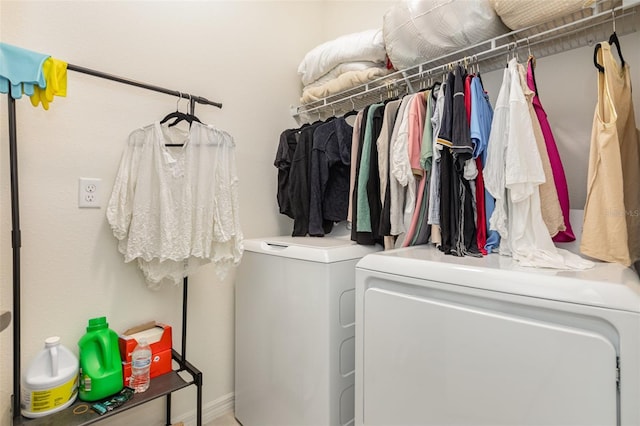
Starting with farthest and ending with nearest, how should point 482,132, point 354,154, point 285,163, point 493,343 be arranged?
point 285,163
point 354,154
point 482,132
point 493,343

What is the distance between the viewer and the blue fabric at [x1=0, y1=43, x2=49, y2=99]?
96 centimetres

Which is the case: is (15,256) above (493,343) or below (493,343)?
above

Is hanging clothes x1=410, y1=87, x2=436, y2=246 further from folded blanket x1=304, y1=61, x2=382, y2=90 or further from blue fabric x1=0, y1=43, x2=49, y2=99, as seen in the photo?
blue fabric x1=0, y1=43, x2=49, y2=99

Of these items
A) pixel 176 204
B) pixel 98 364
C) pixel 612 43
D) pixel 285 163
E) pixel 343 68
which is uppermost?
pixel 343 68

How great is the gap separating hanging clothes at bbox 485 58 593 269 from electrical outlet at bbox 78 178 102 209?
1.57 meters

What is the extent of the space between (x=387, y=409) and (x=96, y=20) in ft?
6.32

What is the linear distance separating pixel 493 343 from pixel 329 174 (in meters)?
1.23

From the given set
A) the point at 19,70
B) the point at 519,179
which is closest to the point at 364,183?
the point at 519,179

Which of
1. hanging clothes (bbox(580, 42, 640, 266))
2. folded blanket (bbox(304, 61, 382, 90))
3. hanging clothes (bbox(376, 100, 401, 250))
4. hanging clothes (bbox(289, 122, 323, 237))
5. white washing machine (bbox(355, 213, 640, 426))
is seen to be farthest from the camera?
hanging clothes (bbox(289, 122, 323, 237))

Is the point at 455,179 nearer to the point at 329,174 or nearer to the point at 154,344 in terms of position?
the point at 329,174

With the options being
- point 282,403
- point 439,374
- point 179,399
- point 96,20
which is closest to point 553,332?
point 439,374

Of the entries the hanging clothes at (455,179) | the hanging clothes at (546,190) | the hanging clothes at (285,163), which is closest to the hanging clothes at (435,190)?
the hanging clothes at (455,179)

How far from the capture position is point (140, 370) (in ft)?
4.14

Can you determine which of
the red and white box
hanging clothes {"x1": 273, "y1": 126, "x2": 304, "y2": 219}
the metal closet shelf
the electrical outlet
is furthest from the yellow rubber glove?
the metal closet shelf
